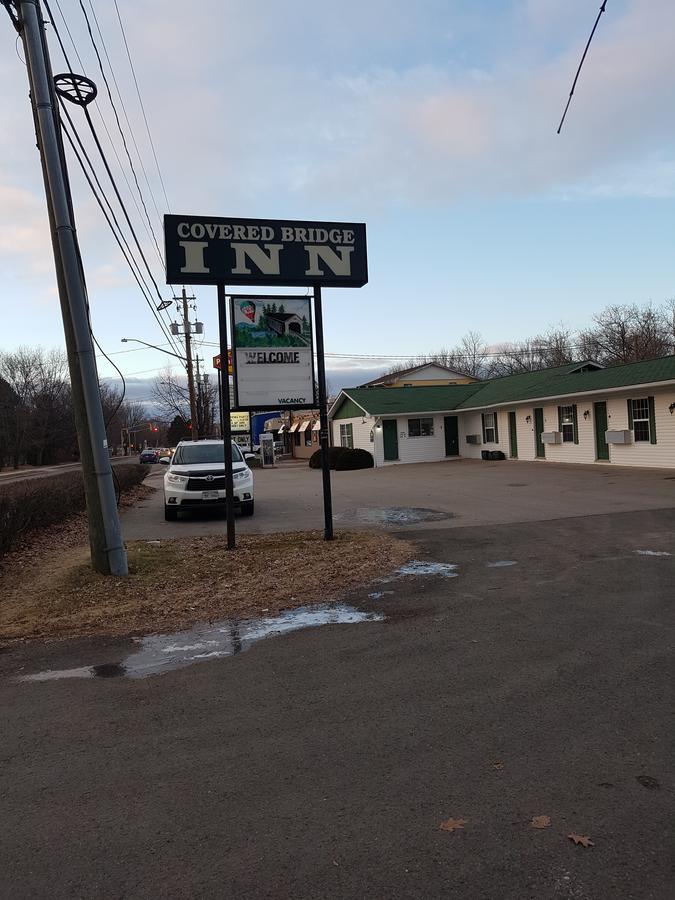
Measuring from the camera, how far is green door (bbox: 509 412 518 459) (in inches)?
1230

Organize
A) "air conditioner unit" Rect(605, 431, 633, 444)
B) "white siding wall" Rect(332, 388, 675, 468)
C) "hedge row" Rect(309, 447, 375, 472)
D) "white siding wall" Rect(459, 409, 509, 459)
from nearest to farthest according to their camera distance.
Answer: "white siding wall" Rect(332, 388, 675, 468) < "air conditioner unit" Rect(605, 431, 633, 444) < "white siding wall" Rect(459, 409, 509, 459) < "hedge row" Rect(309, 447, 375, 472)

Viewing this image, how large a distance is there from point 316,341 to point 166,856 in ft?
28.4

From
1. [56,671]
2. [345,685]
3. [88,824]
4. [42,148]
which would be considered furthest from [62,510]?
[88,824]

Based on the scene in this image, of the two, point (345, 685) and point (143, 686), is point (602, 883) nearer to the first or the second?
point (345, 685)

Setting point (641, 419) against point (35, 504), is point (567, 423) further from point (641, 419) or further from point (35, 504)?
point (35, 504)

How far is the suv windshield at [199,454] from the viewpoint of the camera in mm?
15141

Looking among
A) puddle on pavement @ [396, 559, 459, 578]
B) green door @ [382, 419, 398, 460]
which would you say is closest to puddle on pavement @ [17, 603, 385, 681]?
puddle on pavement @ [396, 559, 459, 578]

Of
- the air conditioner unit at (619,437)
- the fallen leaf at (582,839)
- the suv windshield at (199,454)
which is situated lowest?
the fallen leaf at (582,839)

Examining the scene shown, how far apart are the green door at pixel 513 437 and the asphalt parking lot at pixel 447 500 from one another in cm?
526

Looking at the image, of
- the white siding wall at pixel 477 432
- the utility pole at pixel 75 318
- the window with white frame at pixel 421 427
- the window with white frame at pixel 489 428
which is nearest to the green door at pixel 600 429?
the white siding wall at pixel 477 432

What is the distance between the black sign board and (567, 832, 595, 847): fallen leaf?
8.78m

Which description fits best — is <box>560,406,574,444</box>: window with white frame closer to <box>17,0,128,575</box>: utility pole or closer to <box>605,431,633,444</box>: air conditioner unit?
<box>605,431,633,444</box>: air conditioner unit

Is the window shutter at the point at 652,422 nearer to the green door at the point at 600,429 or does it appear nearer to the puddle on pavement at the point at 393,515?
the green door at the point at 600,429

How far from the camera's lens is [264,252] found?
10266 millimetres
